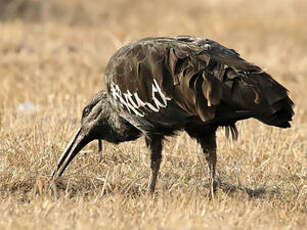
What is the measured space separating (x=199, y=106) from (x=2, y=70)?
7.86 meters

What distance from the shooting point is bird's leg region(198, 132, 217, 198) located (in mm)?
6113

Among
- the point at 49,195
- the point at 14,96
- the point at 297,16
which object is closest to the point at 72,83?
the point at 14,96

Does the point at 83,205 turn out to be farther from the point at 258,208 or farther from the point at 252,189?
the point at 252,189

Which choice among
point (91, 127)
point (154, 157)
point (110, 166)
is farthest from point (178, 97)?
point (110, 166)

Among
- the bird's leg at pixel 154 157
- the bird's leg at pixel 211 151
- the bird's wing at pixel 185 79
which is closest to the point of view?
the bird's wing at pixel 185 79

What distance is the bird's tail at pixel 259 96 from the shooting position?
5152mm

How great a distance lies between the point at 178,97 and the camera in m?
5.46

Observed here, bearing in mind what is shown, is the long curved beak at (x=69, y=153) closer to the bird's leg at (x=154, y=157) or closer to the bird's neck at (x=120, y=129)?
the bird's neck at (x=120, y=129)

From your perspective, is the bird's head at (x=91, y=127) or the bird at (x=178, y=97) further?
the bird's head at (x=91, y=127)

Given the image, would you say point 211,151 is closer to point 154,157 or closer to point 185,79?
point 154,157

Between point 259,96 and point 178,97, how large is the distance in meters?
0.69

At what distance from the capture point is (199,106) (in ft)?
17.4

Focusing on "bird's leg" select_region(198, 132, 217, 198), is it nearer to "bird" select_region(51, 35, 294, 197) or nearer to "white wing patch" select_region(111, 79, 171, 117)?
"bird" select_region(51, 35, 294, 197)

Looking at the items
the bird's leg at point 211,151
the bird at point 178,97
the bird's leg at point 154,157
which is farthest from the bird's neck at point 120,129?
the bird's leg at point 211,151
